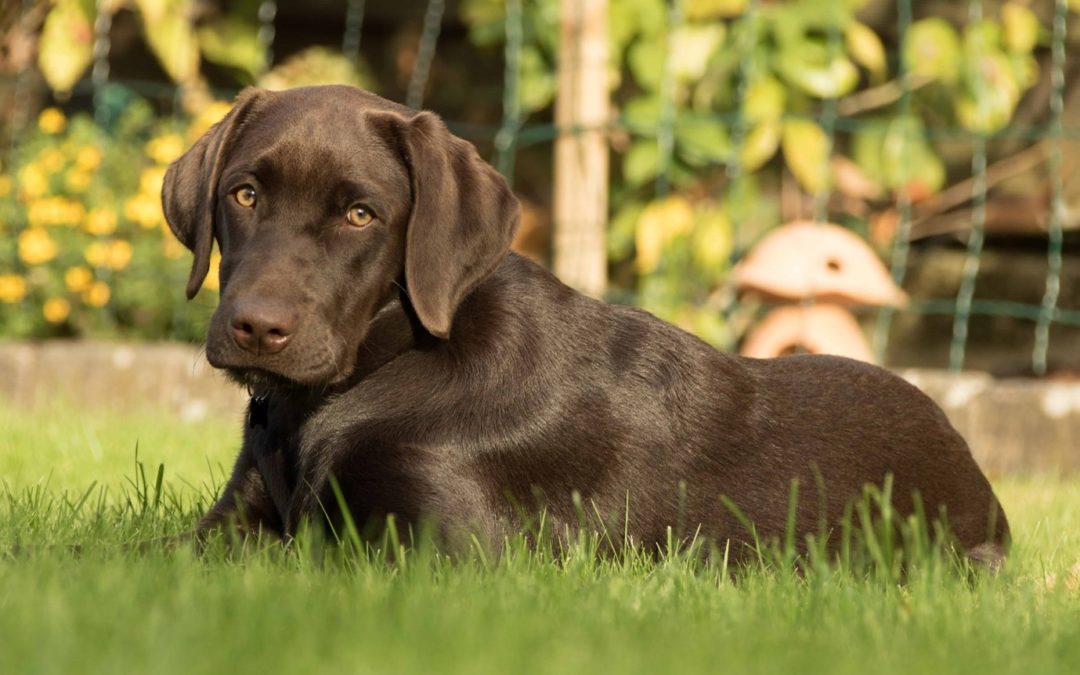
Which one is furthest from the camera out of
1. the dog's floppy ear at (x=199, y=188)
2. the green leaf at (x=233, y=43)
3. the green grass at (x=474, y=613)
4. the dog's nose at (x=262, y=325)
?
the green leaf at (x=233, y=43)

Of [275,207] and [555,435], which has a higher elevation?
[275,207]

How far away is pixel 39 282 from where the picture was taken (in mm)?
7535

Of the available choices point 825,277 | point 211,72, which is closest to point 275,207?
point 825,277

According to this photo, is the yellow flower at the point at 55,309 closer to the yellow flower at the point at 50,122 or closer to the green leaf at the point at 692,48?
the yellow flower at the point at 50,122

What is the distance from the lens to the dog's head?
3314 mm

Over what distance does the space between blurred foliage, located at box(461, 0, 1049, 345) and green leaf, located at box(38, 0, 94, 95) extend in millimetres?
1897

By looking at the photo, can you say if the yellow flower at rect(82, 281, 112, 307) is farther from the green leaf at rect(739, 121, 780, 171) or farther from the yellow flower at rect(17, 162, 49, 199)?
the green leaf at rect(739, 121, 780, 171)

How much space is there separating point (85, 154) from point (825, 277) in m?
3.53

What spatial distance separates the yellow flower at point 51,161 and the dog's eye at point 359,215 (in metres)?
4.53

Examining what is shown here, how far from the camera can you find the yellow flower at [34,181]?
7.48 metres

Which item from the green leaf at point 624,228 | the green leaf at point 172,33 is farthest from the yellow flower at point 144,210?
the green leaf at point 624,228

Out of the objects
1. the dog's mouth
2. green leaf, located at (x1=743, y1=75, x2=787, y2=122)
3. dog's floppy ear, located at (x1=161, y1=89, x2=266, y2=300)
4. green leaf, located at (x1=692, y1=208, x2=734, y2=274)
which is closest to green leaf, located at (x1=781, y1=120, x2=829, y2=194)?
green leaf, located at (x1=743, y1=75, x2=787, y2=122)

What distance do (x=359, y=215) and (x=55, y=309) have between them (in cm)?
446

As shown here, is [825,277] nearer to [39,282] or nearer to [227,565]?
[39,282]
